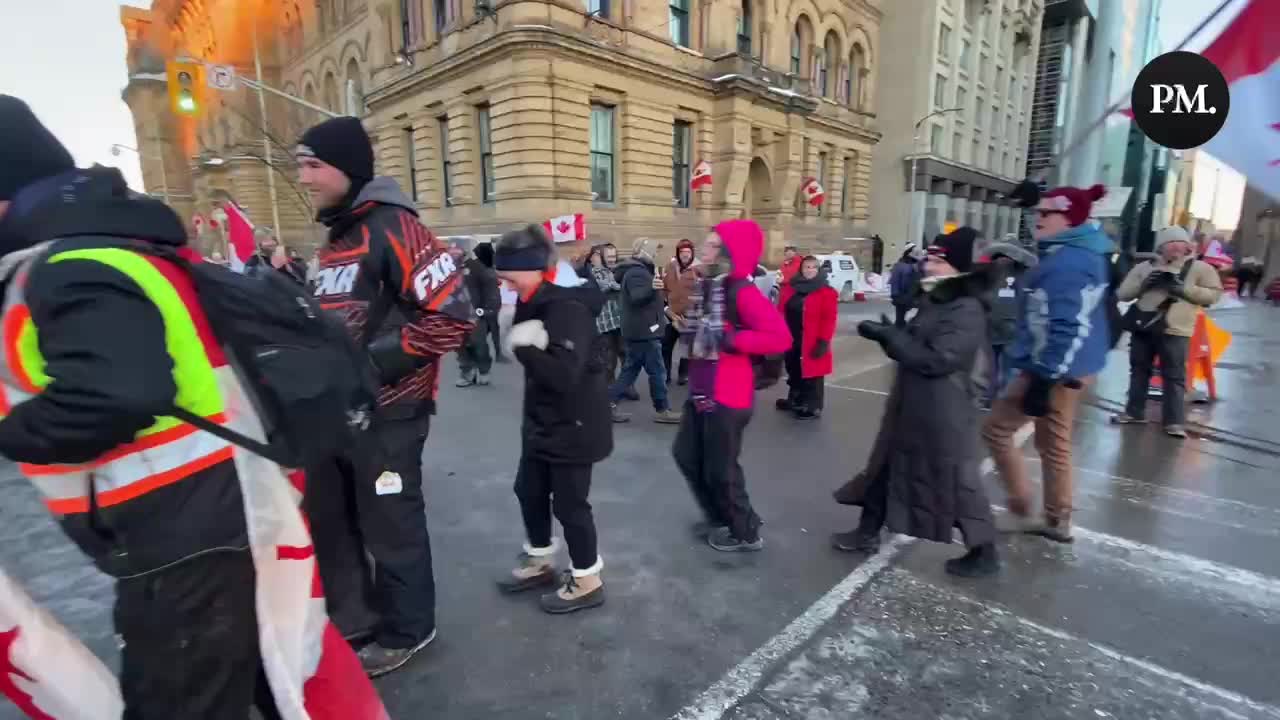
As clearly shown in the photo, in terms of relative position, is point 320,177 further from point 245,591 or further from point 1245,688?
point 1245,688

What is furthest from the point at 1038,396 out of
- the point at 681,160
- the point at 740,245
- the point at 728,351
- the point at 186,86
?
the point at 681,160

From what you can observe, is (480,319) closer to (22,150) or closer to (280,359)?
(22,150)

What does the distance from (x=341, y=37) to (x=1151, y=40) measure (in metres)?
61.4

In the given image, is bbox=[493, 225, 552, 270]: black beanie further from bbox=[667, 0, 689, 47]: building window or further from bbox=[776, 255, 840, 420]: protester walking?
bbox=[667, 0, 689, 47]: building window

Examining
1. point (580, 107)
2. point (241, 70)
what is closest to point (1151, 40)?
point (580, 107)

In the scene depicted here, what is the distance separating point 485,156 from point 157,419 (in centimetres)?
1937

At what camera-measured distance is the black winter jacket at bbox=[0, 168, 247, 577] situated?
1.25 meters

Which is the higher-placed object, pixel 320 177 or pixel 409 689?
pixel 320 177

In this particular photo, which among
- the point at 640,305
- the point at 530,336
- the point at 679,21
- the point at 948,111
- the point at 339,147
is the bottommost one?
the point at 640,305

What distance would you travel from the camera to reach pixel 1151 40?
5278 cm

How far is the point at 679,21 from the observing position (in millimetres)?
21391

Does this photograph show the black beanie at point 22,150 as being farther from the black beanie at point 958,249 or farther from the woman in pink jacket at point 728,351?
the black beanie at point 958,249

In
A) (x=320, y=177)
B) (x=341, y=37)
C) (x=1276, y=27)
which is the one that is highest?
(x=341, y=37)

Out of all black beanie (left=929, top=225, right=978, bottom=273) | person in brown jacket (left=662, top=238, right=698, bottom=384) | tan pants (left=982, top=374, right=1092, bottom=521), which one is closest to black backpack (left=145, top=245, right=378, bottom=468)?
black beanie (left=929, top=225, right=978, bottom=273)
